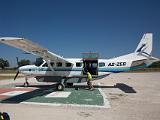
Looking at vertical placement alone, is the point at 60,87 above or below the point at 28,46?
below

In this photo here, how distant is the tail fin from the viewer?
20.6 meters

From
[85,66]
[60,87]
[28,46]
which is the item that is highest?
[28,46]

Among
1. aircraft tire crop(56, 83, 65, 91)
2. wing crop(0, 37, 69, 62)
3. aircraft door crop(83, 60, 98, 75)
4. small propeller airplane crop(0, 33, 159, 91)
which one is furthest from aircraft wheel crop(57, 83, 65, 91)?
aircraft door crop(83, 60, 98, 75)

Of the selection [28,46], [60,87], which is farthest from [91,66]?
[28,46]

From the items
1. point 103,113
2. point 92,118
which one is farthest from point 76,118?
point 103,113

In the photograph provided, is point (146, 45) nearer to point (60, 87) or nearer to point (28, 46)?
point (60, 87)

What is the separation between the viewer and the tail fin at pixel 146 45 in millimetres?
20594

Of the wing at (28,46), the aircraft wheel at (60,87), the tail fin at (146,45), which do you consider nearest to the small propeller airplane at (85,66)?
the tail fin at (146,45)

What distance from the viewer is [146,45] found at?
67.7 ft

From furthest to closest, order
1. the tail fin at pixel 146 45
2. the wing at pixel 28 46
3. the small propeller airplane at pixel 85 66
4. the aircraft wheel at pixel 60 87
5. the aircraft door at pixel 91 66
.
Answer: the tail fin at pixel 146 45
the aircraft door at pixel 91 66
the small propeller airplane at pixel 85 66
the aircraft wheel at pixel 60 87
the wing at pixel 28 46

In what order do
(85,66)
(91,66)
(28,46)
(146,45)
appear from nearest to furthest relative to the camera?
1. (28,46)
2. (85,66)
3. (91,66)
4. (146,45)

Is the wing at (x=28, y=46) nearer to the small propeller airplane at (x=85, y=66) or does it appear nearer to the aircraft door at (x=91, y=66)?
A: the small propeller airplane at (x=85, y=66)

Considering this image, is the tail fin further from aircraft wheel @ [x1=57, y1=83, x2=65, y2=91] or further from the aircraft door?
aircraft wheel @ [x1=57, y1=83, x2=65, y2=91]

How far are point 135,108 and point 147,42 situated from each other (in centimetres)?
1120
